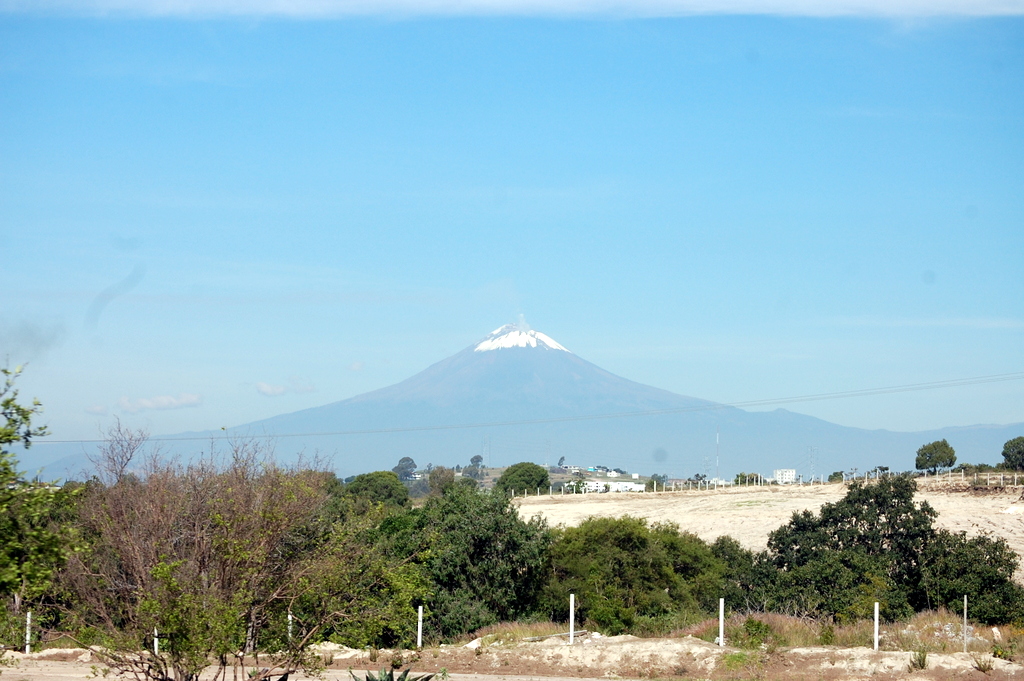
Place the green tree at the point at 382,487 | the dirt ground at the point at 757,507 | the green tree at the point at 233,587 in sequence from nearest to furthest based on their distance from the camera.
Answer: the green tree at the point at 233,587
the dirt ground at the point at 757,507
the green tree at the point at 382,487

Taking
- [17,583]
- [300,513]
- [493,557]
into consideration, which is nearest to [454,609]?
[493,557]

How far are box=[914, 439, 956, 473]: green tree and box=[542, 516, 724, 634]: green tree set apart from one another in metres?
77.3

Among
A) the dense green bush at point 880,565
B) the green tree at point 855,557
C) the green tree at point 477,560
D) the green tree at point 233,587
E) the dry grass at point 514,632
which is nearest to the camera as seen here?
the green tree at point 233,587

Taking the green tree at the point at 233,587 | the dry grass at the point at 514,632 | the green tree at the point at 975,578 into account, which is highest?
the green tree at the point at 233,587

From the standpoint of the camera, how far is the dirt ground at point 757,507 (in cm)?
5675

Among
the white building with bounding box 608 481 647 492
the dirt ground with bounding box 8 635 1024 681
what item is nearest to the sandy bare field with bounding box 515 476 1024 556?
the dirt ground with bounding box 8 635 1024 681

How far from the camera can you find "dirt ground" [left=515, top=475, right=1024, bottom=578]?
5675cm

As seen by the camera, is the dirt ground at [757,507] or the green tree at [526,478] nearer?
the dirt ground at [757,507]

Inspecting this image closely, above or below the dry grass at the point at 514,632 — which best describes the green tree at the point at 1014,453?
above

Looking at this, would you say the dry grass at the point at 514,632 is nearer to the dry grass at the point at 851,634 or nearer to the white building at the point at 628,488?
the dry grass at the point at 851,634

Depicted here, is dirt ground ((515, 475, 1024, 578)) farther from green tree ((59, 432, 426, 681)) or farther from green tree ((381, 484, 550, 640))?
green tree ((59, 432, 426, 681))

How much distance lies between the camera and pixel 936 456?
108 m

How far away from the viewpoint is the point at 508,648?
27.2m

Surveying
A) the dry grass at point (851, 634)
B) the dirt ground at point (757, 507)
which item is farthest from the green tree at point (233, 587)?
the dirt ground at point (757, 507)
